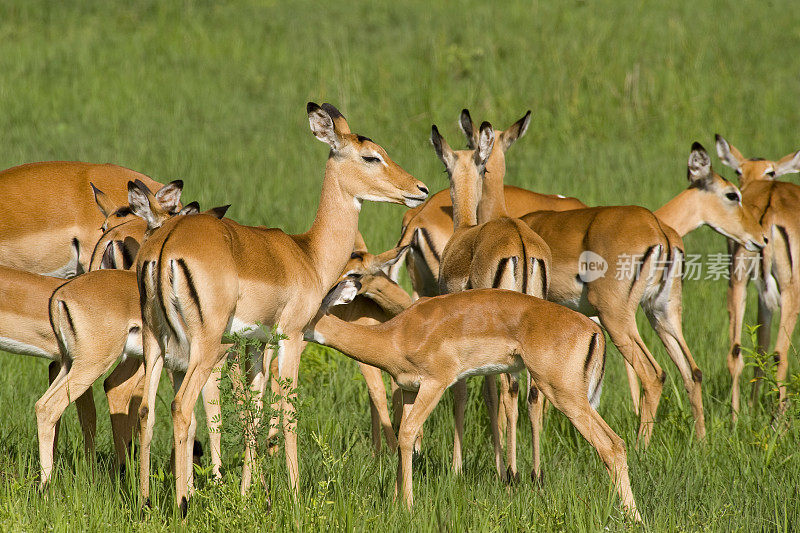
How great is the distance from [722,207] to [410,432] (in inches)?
139

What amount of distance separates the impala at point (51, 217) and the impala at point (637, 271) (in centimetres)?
286

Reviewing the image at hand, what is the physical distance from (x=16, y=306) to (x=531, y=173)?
8037mm

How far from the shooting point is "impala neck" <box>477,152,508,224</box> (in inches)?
269

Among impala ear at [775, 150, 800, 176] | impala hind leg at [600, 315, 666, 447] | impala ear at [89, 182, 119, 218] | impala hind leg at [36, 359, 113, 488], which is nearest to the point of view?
impala hind leg at [36, 359, 113, 488]

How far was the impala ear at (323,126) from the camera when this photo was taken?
5.16 m

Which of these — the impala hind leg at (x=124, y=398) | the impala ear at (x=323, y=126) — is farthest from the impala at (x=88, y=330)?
the impala ear at (x=323, y=126)

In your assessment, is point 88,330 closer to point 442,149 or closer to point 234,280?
point 234,280

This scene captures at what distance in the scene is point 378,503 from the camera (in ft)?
14.9

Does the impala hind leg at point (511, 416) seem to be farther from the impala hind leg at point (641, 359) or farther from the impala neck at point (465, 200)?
the impala neck at point (465, 200)

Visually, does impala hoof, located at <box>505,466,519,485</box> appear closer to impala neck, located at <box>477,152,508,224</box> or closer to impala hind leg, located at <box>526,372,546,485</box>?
impala hind leg, located at <box>526,372,546,485</box>

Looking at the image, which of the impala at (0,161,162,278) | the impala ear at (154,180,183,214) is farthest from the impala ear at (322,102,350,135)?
the impala at (0,161,162,278)

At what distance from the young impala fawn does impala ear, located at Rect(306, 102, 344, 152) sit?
2.94 ft

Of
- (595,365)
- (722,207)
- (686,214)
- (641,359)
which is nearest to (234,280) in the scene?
(595,365)

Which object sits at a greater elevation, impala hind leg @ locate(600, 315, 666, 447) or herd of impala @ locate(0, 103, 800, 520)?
herd of impala @ locate(0, 103, 800, 520)
